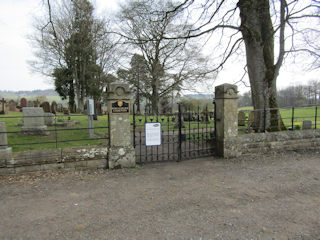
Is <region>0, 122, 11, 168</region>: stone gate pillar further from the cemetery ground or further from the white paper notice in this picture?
the white paper notice

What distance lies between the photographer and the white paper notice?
577cm

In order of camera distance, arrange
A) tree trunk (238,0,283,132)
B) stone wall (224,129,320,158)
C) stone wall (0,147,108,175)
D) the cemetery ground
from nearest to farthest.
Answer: the cemetery ground, stone wall (0,147,108,175), stone wall (224,129,320,158), tree trunk (238,0,283,132)

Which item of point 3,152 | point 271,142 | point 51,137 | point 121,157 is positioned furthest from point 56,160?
point 271,142

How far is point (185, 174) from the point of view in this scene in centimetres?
505

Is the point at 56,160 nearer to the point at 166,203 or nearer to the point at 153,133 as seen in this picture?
the point at 153,133

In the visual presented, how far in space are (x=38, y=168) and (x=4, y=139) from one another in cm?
102

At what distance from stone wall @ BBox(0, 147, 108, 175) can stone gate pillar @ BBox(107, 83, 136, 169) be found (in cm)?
26

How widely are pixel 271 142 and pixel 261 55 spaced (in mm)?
3818

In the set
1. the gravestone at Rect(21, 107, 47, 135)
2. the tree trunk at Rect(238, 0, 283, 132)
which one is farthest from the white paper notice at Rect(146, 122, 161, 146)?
the gravestone at Rect(21, 107, 47, 135)

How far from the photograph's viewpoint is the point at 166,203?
3576 mm

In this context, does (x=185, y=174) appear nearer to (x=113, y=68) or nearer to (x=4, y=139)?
(x=4, y=139)

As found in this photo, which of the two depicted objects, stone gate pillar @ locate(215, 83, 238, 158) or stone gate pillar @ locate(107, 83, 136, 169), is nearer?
stone gate pillar @ locate(107, 83, 136, 169)

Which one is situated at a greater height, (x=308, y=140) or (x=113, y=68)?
(x=113, y=68)

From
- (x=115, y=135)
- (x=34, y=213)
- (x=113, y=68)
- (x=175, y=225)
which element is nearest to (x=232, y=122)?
(x=115, y=135)
